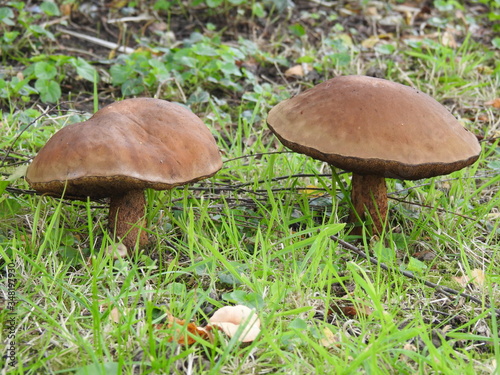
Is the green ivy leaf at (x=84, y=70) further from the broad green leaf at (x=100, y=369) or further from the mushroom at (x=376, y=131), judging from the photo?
the broad green leaf at (x=100, y=369)

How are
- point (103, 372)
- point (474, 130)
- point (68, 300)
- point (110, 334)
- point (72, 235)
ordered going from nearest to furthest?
1. point (103, 372)
2. point (110, 334)
3. point (68, 300)
4. point (72, 235)
5. point (474, 130)

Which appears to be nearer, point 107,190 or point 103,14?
point 107,190

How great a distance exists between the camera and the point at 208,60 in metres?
4.41

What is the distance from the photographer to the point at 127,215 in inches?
96.5

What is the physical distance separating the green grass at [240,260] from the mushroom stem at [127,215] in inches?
2.7

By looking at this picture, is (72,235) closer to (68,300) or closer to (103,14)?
(68,300)

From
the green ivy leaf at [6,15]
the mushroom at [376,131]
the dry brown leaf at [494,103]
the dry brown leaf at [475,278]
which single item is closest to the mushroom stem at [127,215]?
the mushroom at [376,131]

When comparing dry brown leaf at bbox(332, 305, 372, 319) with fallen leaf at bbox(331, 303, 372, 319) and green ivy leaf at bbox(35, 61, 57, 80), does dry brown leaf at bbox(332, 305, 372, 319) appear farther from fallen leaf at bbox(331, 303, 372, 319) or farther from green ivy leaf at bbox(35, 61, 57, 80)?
green ivy leaf at bbox(35, 61, 57, 80)

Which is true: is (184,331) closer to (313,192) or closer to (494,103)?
(313,192)

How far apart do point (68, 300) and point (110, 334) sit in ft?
1.01

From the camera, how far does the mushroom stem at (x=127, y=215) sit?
244 centimetres

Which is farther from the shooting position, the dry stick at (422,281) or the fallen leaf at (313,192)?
the fallen leaf at (313,192)

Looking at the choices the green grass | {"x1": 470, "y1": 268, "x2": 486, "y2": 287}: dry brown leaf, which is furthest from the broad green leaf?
{"x1": 470, "y1": 268, "x2": 486, "y2": 287}: dry brown leaf

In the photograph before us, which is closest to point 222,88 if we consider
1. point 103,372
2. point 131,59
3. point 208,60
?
point 208,60
